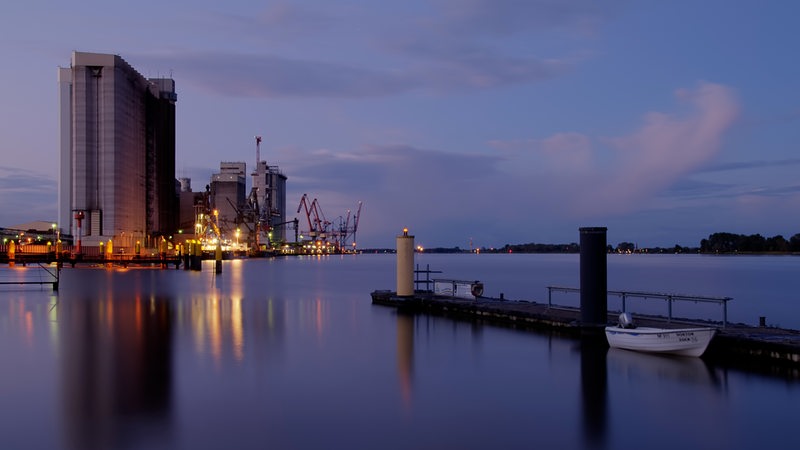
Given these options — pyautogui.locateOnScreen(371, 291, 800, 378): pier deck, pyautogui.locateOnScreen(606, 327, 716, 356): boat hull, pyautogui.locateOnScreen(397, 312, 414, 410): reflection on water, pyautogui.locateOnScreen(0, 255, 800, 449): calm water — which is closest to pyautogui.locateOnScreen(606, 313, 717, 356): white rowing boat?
pyautogui.locateOnScreen(606, 327, 716, 356): boat hull

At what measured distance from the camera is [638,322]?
72.8ft

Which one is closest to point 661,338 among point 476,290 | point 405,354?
point 405,354

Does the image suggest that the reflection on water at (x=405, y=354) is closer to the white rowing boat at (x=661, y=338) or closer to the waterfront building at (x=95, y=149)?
the white rowing boat at (x=661, y=338)

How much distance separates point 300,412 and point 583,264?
1142 centimetres

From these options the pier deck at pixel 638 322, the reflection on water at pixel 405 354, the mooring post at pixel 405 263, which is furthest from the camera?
the mooring post at pixel 405 263

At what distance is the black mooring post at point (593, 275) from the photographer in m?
21.2

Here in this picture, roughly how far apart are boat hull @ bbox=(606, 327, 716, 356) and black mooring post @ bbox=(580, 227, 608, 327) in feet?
5.66

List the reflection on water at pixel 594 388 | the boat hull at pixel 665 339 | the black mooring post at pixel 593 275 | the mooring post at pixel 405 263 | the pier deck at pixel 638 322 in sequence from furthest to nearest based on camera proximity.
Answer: the mooring post at pixel 405 263 → the black mooring post at pixel 593 275 → the boat hull at pixel 665 339 → the pier deck at pixel 638 322 → the reflection on water at pixel 594 388

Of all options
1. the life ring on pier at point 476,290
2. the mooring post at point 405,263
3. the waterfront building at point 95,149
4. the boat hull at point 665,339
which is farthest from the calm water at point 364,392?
the waterfront building at point 95,149

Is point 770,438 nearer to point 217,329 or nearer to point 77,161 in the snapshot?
point 217,329

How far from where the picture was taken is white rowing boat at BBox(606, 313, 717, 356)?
59.3ft

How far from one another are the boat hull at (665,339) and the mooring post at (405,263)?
13081 millimetres

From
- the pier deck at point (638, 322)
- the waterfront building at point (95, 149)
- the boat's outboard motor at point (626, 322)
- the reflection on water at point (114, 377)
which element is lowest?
the reflection on water at point (114, 377)

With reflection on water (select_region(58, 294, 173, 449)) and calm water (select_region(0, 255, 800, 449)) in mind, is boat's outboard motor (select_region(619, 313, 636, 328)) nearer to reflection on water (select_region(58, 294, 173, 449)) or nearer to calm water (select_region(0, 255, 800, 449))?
calm water (select_region(0, 255, 800, 449))
